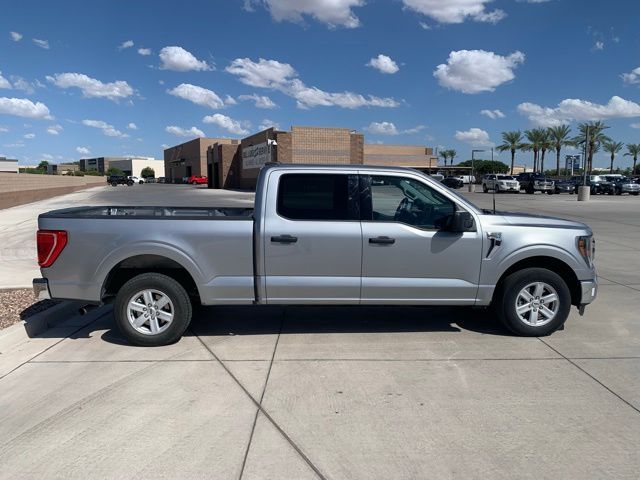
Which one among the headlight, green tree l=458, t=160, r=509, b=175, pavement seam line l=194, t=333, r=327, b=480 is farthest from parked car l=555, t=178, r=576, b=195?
green tree l=458, t=160, r=509, b=175

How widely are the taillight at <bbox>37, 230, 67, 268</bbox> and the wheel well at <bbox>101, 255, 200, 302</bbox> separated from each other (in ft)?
1.77

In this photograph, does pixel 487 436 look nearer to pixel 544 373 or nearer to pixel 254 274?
pixel 544 373

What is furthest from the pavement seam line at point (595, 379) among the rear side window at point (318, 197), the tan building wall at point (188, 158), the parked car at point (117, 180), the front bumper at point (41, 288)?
the tan building wall at point (188, 158)

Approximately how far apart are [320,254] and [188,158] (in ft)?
359

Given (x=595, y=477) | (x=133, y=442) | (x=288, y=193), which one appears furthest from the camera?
(x=288, y=193)

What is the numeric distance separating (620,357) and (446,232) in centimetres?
204

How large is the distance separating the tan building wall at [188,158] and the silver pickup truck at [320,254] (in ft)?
265

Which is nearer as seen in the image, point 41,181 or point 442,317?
point 442,317

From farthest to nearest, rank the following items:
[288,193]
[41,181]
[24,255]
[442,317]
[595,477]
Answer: [41,181] < [24,255] < [442,317] < [288,193] < [595,477]

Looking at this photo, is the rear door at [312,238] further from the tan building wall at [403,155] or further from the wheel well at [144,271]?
the tan building wall at [403,155]

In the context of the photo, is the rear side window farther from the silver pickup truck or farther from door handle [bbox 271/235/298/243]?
door handle [bbox 271/235/298/243]

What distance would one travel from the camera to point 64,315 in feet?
21.4

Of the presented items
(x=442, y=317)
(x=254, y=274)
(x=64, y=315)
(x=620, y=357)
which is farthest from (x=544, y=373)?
(x=64, y=315)

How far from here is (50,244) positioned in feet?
17.2
